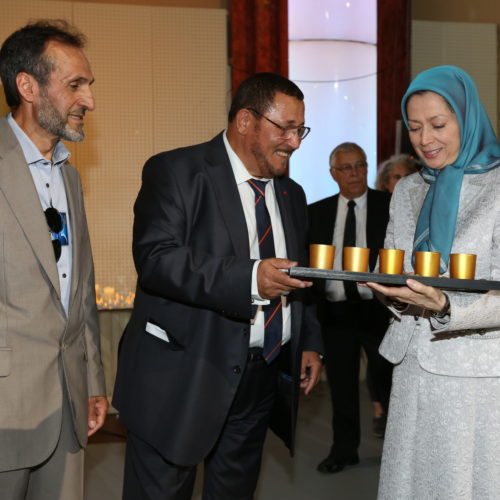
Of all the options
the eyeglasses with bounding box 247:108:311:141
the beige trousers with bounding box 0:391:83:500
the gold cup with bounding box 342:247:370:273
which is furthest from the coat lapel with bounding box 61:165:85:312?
the gold cup with bounding box 342:247:370:273

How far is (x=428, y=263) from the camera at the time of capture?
6.05ft

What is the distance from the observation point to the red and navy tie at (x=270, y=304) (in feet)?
7.60

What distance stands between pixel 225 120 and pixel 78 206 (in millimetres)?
3302

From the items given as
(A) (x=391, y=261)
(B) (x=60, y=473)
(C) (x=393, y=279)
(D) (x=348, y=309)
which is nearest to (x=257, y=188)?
(A) (x=391, y=261)

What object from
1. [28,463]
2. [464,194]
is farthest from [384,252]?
[28,463]

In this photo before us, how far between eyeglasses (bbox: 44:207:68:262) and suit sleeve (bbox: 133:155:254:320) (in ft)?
0.72

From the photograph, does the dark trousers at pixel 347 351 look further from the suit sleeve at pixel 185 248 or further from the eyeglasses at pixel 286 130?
the suit sleeve at pixel 185 248

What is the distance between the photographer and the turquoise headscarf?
2.01 meters

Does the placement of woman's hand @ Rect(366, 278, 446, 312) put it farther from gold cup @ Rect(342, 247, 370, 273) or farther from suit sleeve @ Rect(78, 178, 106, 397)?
suit sleeve @ Rect(78, 178, 106, 397)

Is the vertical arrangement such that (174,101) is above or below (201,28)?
below

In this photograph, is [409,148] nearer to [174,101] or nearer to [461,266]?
[174,101]

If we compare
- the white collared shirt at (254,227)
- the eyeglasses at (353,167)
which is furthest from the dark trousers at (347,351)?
the white collared shirt at (254,227)

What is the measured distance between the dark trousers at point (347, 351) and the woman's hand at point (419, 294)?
2.25 meters

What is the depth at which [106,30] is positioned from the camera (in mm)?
5172
